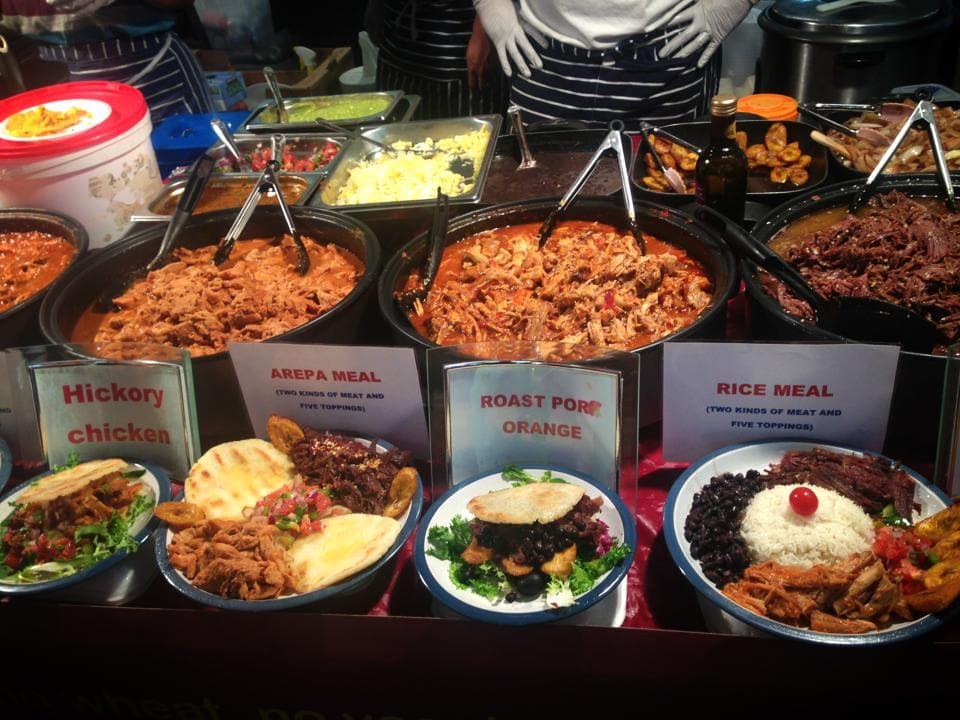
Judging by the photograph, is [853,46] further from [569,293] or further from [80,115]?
[80,115]

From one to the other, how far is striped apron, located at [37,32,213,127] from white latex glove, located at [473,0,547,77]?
6.98 feet

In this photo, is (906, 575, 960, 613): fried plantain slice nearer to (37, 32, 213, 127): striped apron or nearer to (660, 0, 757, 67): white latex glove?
(660, 0, 757, 67): white latex glove

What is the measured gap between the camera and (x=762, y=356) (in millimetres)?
1539

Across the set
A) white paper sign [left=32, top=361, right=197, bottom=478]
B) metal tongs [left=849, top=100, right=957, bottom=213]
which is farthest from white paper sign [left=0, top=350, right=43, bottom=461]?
metal tongs [left=849, top=100, right=957, bottom=213]

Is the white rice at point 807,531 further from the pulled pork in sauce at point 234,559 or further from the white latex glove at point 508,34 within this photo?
the white latex glove at point 508,34

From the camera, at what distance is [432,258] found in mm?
2295

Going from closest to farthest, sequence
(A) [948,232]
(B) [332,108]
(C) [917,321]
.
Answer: (C) [917,321] < (A) [948,232] < (B) [332,108]

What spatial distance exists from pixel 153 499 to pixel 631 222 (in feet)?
5.30

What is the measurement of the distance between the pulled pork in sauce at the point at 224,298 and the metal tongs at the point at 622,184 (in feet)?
2.19

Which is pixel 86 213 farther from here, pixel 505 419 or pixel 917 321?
pixel 917 321

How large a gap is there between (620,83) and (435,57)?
158 centimetres

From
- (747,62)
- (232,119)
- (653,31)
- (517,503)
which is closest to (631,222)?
(517,503)

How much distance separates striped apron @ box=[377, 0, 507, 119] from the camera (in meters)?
4.48

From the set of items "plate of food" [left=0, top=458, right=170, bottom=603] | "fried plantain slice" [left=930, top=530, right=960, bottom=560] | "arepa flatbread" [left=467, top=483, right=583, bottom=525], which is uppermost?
"arepa flatbread" [left=467, top=483, right=583, bottom=525]
